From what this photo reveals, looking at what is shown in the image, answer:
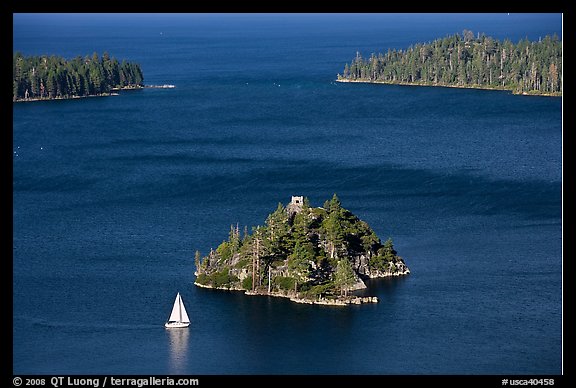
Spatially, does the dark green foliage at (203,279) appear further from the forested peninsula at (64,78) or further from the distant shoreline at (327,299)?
the forested peninsula at (64,78)

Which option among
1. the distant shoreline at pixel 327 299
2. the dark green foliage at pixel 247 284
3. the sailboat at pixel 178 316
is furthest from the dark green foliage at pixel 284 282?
the sailboat at pixel 178 316

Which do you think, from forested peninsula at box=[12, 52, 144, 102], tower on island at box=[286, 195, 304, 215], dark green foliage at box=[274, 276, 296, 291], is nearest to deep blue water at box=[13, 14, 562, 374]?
dark green foliage at box=[274, 276, 296, 291]

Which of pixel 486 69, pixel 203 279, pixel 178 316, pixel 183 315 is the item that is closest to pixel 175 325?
pixel 178 316

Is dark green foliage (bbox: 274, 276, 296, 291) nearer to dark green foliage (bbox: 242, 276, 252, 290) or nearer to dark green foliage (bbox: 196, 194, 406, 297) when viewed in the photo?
dark green foliage (bbox: 196, 194, 406, 297)

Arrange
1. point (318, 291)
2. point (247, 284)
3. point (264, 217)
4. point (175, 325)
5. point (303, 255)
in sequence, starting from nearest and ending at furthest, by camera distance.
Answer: point (175, 325)
point (318, 291)
point (303, 255)
point (247, 284)
point (264, 217)

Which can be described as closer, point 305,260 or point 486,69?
point 305,260

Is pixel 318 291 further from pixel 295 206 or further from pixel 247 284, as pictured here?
pixel 295 206

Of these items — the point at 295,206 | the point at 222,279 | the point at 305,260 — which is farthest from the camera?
the point at 295,206
